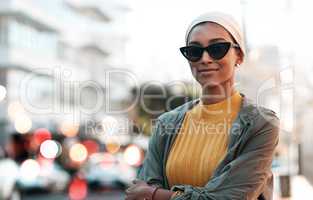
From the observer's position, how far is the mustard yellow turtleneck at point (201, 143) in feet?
8.05

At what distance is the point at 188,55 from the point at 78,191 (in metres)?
19.1

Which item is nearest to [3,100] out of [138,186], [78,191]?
[78,191]

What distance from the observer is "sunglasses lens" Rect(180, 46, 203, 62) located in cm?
252

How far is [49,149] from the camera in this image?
37406 millimetres

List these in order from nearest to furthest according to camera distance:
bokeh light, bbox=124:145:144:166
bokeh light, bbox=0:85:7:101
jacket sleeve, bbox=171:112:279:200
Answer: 1. jacket sleeve, bbox=171:112:279:200
2. bokeh light, bbox=124:145:144:166
3. bokeh light, bbox=0:85:7:101

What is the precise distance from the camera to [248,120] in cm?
243

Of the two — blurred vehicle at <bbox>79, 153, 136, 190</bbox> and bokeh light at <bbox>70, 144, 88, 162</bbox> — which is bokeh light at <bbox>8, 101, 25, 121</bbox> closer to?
bokeh light at <bbox>70, 144, 88, 162</bbox>

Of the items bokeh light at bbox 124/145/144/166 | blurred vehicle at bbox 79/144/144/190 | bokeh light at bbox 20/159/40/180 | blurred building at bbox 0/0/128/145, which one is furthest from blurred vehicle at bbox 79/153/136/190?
blurred building at bbox 0/0/128/145

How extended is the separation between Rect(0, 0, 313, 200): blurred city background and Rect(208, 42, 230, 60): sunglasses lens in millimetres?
554

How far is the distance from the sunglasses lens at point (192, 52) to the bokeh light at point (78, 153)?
115ft

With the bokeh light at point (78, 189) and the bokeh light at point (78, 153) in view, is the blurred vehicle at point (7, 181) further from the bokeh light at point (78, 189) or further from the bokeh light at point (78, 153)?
the bokeh light at point (78, 153)

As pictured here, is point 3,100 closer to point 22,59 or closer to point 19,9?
point 22,59

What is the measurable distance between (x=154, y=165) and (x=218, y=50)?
528 mm

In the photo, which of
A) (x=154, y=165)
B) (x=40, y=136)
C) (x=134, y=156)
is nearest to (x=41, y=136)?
(x=40, y=136)
